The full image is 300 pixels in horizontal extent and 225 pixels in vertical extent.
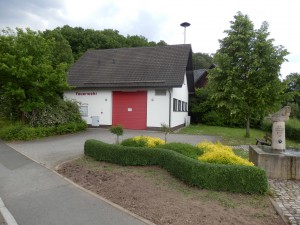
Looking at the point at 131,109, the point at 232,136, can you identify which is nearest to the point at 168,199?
the point at 232,136

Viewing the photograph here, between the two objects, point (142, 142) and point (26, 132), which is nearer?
point (142, 142)

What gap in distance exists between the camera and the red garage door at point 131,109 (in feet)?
63.2

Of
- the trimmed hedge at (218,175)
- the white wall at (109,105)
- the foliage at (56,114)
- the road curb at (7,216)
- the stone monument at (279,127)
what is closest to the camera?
the road curb at (7,216)

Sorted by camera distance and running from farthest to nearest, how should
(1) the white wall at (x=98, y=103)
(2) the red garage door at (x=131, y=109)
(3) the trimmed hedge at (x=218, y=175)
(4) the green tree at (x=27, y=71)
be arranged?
(1) the white wall at (x=98, y=103), (2) the red garage door at (x=131, y=109), (4) the green tree at (x=27, y=71), (3) the trimmed hedge at (x=218, y=175)

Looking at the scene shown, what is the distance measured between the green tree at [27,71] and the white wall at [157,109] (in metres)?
6.12

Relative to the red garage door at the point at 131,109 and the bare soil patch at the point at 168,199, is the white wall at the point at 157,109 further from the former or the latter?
the bare soil patch at the point at 168,199

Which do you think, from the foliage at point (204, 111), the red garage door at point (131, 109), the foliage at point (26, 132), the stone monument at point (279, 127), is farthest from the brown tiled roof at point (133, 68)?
the stone monument at point (279, 127)

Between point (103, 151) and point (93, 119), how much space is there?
39.3 ft

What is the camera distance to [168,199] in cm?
562

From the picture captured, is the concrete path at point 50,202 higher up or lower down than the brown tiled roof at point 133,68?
lower down

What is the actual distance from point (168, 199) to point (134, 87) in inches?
555

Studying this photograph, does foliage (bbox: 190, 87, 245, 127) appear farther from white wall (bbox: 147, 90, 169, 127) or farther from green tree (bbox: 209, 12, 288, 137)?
green tree (bbox: 209, 12, 288, 137)

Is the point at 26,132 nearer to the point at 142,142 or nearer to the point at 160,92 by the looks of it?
the point at 142,142

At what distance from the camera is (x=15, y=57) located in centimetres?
1415
